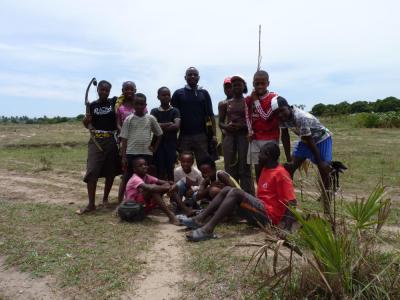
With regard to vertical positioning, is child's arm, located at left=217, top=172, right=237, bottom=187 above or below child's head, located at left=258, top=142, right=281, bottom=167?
below

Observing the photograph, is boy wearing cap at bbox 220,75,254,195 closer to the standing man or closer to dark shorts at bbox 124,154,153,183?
the standing man

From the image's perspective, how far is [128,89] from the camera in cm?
610

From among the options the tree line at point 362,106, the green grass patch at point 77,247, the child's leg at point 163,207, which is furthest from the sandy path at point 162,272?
the tree line at point 362,106

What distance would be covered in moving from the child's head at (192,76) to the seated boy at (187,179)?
0.97 m

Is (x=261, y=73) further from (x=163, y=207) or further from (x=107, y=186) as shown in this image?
(x=107, y=186)

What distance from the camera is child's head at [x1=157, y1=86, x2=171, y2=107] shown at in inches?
237

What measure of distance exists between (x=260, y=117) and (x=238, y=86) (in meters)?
0.59

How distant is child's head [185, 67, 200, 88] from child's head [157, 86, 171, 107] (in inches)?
12.5

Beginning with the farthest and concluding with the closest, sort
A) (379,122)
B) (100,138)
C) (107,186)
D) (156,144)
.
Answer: (379,122)
(107,186)
(100,138)
(156,144)

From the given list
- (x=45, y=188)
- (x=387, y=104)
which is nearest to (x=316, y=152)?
(x=45, y=188)

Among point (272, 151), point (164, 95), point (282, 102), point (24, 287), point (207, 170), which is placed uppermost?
point (164, 95)

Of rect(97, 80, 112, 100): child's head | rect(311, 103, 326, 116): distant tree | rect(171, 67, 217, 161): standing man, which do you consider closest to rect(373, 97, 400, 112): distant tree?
rect(311, 103, 326, 116): distant tree

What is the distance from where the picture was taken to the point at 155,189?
5.62m

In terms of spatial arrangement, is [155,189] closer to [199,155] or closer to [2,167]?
[199,155]
